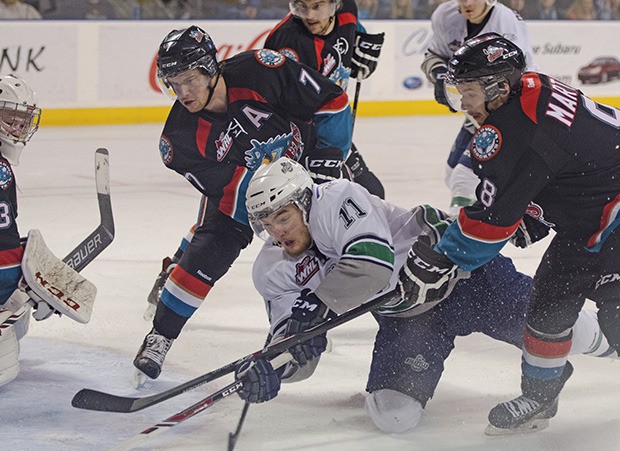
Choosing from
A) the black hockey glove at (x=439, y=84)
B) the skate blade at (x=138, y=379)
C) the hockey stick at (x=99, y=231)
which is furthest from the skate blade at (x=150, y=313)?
the black hockey glove at (x=439, y=84)

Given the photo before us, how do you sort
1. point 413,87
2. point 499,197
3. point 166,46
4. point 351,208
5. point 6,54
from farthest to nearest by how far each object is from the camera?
point 413,87, point 6,54, point 166,46, point 351,208, point 499,197

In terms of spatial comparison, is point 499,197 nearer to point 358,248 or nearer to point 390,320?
point 358,248

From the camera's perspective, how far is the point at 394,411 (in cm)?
262

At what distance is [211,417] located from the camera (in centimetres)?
275

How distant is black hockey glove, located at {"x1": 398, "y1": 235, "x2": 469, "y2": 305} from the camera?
2.50 metres

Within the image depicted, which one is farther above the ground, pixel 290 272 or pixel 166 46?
pixel 166 46

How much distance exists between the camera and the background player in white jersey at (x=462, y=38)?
13.4 feet

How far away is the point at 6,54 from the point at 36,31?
0.91ft

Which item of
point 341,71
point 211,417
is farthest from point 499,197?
point 341,71

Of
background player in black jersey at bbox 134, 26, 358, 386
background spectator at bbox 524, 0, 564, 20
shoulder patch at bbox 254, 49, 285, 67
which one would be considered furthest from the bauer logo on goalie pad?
background spectator at bbox 524, 0, 564, 20

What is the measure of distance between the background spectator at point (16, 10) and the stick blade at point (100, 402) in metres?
5.20

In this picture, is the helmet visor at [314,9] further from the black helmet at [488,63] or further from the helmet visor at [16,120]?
the black helmet at [488,63]

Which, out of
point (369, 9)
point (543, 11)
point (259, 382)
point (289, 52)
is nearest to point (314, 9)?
point (289, 52)

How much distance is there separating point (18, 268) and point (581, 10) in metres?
7.32
